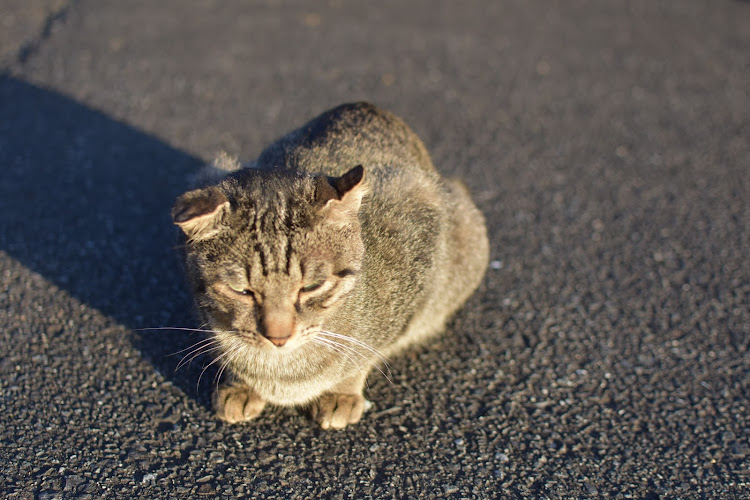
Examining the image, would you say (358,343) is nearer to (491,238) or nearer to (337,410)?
(337,410)

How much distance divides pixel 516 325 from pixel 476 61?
362 centimetres

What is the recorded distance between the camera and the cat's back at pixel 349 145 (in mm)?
3512

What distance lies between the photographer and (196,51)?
20.9ft

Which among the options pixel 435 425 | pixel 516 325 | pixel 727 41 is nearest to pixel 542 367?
pixel 516 325

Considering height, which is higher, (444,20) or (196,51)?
(444,20)

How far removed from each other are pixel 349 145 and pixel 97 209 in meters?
1.74

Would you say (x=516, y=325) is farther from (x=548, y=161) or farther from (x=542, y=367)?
(x=548, y=161)

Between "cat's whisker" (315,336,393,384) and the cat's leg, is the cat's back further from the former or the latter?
the cat's leg

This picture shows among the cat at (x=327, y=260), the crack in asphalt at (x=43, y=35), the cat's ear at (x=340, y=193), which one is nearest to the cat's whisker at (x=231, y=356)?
the cat at (x=327, y=260)

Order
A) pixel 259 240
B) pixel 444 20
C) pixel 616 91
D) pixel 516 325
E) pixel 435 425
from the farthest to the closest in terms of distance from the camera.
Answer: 1. pixel 444 20
2. pixel 616 91
3. pixel 516 325
4. pixel 435 425
5. pixel 259 240

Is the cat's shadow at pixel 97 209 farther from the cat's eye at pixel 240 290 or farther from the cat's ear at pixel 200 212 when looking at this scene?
the cat's ear at pixel 200 212

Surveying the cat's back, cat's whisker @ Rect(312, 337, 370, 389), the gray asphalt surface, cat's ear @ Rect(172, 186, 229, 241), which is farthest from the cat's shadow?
cat's ear @ Rect(172, 186, 229, 241)

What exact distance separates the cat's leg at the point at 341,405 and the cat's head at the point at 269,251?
0.52 m

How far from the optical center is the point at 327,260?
268cm
